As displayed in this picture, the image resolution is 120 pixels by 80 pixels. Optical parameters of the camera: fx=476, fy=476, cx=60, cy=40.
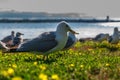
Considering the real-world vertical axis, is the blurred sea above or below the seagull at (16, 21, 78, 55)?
below

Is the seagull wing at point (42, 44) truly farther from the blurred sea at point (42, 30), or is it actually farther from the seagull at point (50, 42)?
the blurred sea at point (42, 30)

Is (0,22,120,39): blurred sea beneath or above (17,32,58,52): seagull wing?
beneath

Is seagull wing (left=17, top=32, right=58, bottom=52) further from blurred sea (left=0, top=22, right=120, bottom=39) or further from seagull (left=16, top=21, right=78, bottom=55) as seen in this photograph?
blurred sea (left=0, top=22, right=120, bottom=39)

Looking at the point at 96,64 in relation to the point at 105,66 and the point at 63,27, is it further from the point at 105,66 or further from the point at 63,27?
the point at 63,27

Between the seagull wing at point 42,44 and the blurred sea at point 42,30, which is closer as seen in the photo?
the seagull wing at point 42,44

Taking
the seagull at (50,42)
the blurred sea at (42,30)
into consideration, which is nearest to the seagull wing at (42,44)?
the seagull at (50,42)

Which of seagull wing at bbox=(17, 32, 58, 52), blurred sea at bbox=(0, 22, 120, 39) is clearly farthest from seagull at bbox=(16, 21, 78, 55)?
blurred sea at bbox=(0, 22, 120, 39)

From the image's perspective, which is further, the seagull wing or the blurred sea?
the blurred sea

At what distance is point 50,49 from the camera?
14656 millimetres

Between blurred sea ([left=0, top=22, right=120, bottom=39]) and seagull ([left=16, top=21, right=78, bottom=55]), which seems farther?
blurred sea ([left=0, top=22, right=120, bottom=39])

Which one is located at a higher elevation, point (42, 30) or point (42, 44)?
point (42, 44)

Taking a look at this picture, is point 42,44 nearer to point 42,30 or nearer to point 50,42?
point 50,42

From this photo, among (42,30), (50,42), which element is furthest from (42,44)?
(42,30)

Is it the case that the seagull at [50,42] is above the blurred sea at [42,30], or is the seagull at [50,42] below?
above
